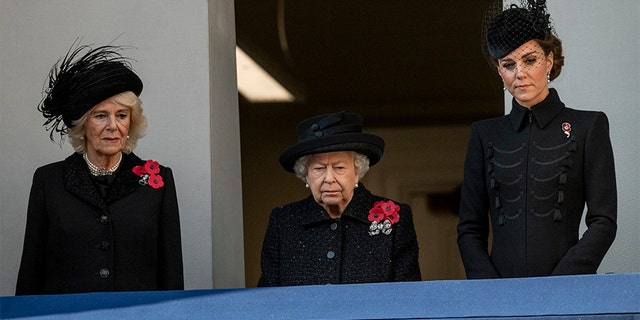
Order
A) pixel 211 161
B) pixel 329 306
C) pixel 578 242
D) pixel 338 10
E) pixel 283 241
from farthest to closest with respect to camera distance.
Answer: pixel 338 10, pixel 211 161, pixel 283 241, pixel 578 242, pixel 329 306

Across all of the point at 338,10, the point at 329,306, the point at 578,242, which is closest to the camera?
the point at 329,306

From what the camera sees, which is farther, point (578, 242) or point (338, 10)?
point (338, 10)

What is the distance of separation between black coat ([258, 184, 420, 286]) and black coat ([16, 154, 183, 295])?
1.21 feet

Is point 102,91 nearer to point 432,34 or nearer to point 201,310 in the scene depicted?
point 201,310

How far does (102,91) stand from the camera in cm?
495

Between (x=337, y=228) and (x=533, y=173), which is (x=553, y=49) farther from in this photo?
(x=337, y=228)

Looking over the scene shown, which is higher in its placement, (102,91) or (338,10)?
(338,10)

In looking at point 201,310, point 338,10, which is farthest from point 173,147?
point 338,10

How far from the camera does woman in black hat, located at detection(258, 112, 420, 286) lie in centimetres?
481

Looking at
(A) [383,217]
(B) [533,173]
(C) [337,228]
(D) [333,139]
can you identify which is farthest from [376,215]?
(B) [533,173]

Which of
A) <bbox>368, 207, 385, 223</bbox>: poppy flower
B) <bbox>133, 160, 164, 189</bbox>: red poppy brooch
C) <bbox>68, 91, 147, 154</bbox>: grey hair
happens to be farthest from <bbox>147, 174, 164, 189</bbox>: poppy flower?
<bbox>368, 207, 385, 223</bbox>: poppy flower

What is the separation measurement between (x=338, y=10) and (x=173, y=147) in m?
3.00

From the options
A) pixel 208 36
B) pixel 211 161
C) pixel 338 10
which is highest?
pixel 338 10

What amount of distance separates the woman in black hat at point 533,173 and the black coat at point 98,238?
1.03 m
